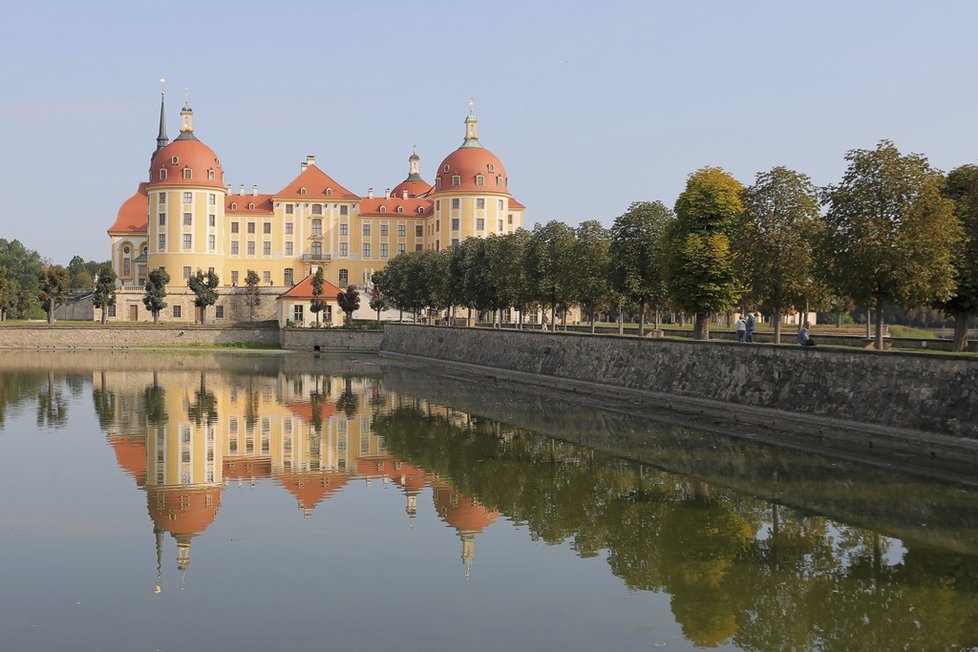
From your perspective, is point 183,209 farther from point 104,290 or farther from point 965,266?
point 965,266

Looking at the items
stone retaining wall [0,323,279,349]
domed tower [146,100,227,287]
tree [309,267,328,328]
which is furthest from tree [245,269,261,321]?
stone retaining wall [0,323,279,349]

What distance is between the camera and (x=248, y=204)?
328 feet

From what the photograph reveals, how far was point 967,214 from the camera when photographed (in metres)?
30.3

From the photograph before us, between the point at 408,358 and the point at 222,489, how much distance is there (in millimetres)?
43688

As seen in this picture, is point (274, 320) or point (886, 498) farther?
point (274, 320)

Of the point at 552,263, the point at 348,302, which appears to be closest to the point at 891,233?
the point at 552,263

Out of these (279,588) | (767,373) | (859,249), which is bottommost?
(279,588)

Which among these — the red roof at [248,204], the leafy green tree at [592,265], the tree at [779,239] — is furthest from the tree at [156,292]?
the tree at [779,239]

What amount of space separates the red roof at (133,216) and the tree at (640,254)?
220 ft

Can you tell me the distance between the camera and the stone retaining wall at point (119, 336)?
72188mm

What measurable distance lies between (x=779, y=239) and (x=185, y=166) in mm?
70572

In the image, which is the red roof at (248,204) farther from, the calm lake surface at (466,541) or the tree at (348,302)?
the calm lake surface at (466,541)

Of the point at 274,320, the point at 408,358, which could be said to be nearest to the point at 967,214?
the point at 408,358

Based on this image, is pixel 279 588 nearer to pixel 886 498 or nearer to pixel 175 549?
pixel 175 549
